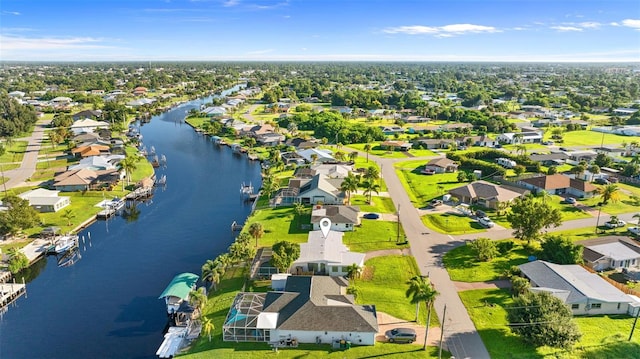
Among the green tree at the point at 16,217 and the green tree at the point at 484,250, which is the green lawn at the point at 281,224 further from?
the green tree at the point at 16,217

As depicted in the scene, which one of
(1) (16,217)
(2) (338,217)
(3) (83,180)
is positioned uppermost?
(3) (83,180)

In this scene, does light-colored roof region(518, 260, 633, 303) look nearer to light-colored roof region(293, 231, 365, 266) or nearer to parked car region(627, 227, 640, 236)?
parked car region(627, 227, 640, 236)

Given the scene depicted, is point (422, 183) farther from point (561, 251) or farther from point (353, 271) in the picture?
point (353, 271)

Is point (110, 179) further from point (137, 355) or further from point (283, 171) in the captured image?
point (137, 355)

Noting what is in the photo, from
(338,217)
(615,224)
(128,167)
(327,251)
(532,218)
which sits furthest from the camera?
(128,167)

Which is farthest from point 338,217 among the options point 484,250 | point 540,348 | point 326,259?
point 540,348

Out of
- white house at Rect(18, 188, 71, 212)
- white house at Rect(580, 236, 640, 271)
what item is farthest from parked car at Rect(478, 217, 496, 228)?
white house at Rect(18, 188, 71, 212)

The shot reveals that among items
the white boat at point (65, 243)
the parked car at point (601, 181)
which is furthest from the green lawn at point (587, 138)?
the white boat at point (65, 243)
